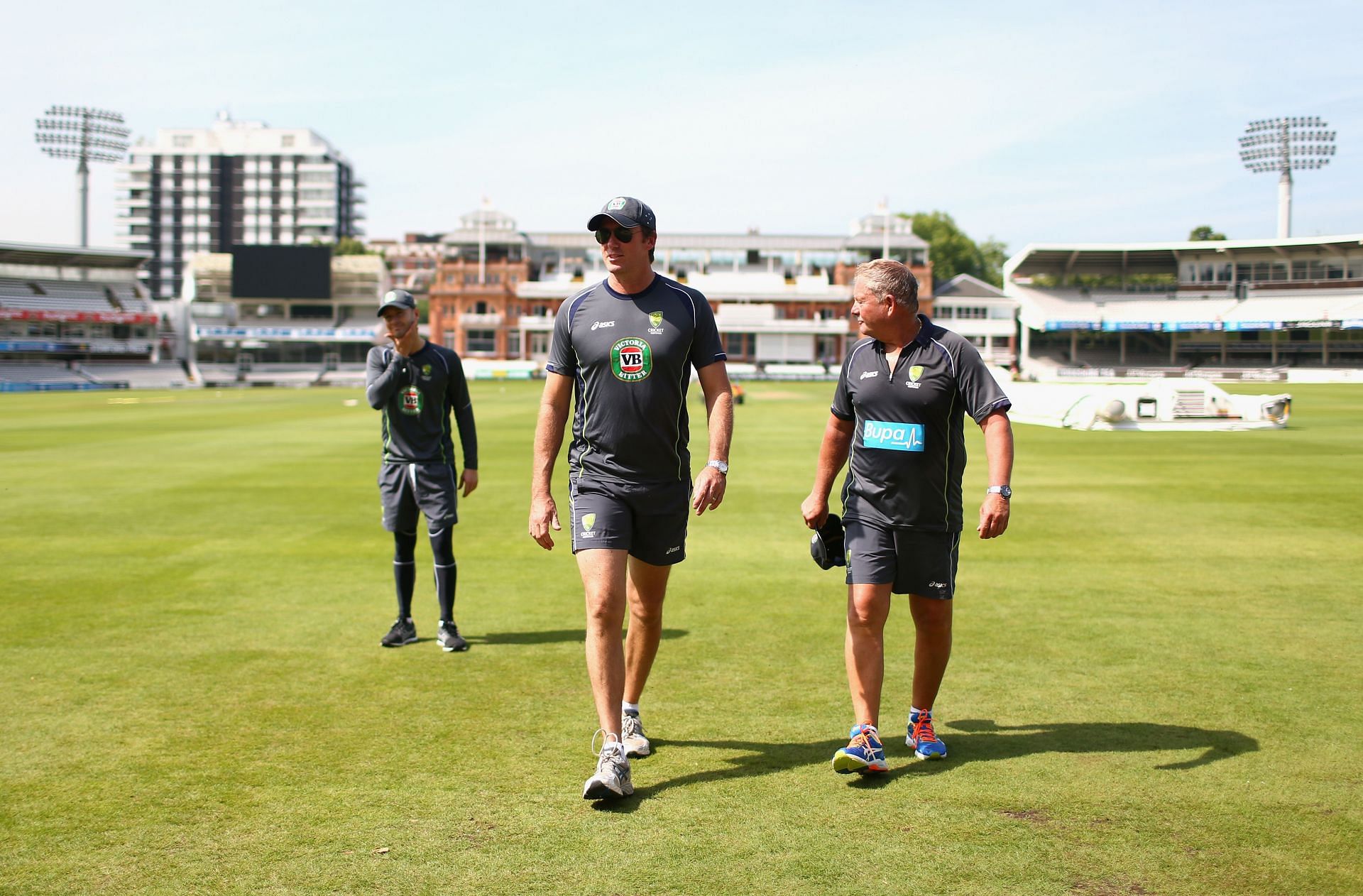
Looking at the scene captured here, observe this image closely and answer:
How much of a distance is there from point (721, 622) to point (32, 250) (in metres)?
87.2

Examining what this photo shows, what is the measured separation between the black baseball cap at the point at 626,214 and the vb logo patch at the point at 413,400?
249 centimetres

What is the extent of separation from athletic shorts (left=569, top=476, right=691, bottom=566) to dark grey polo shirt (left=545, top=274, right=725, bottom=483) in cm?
5

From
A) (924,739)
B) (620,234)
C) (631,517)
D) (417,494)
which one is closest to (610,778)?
(631,517)

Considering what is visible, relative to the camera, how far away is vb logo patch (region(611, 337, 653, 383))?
182 inches

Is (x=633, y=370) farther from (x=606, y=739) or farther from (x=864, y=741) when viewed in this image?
(x=864, y=741)

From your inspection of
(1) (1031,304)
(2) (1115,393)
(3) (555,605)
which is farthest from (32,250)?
(3) (555,605)

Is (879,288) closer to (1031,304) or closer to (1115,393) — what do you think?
(1115,393)

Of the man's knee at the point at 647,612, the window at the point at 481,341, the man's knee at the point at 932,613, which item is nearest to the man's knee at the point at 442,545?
the man's knee at the point at 647,612

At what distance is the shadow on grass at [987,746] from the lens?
451 cm

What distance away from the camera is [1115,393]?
2716cm

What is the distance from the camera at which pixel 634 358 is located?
15.2ft

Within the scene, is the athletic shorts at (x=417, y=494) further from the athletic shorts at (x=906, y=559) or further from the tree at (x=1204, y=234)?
the tree at (x=1204, y=234)

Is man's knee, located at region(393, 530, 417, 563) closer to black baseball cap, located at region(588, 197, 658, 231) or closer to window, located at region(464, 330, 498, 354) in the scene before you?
black baseball cap, located at region(588, 197, 658, 231)

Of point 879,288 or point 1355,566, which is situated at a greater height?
point 879,288
